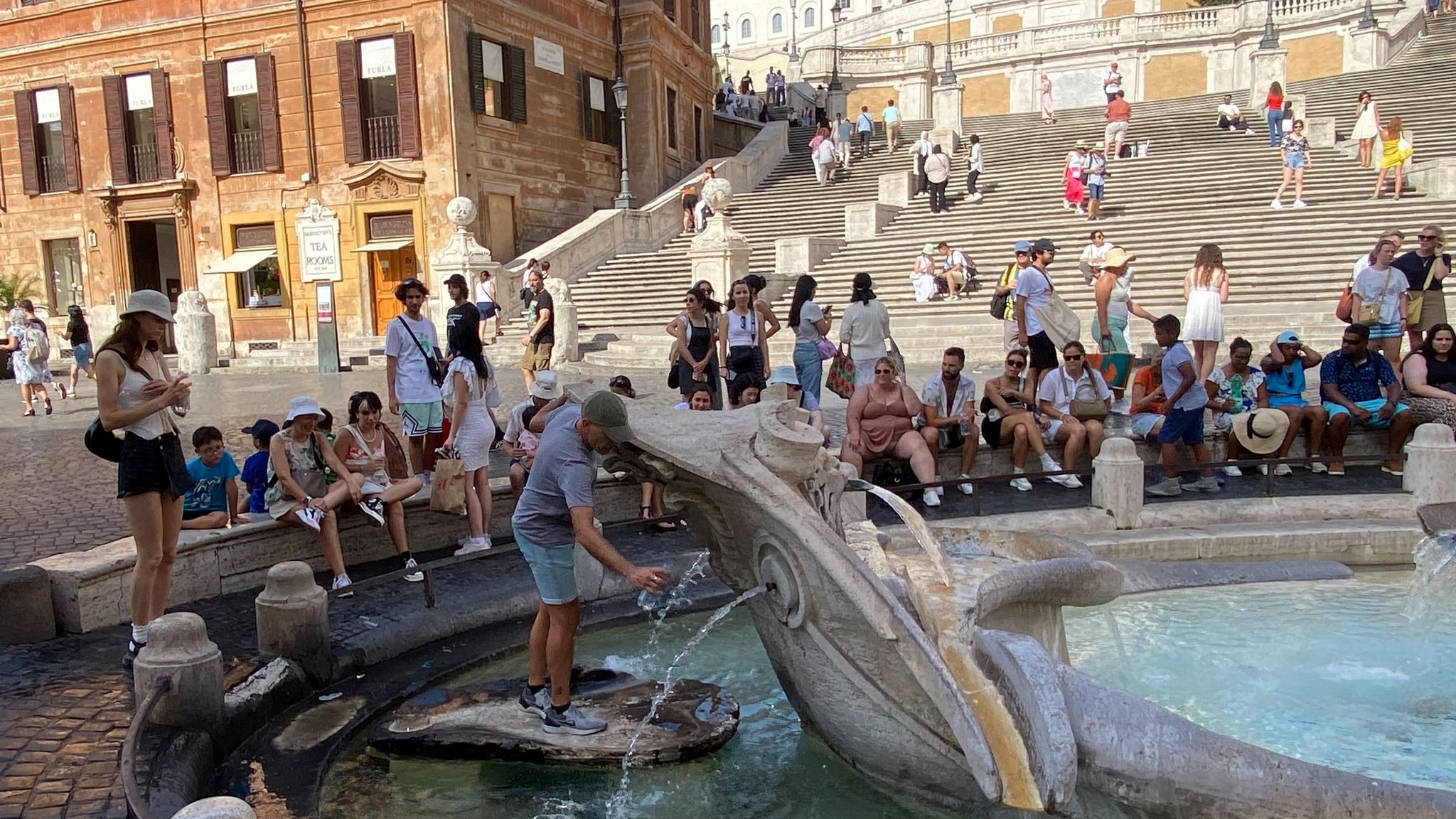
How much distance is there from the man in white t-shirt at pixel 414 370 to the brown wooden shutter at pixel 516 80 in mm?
18258

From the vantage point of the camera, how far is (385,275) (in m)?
23.7

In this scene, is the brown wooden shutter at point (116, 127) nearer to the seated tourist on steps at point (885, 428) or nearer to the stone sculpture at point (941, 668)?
the seated tourist on steps at point (885, 428)

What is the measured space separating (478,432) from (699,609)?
67.7 inches

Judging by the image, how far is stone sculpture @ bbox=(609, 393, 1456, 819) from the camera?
2889 millimetres

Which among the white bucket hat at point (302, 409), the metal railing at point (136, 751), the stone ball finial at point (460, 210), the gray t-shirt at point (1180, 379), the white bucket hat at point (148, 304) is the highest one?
the stone ball finial at point (460, 210)

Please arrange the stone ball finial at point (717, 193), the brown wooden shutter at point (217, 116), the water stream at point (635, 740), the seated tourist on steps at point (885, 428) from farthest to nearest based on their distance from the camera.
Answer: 1. the brown wooden shutter at point (217, 116)
2. the stone ball finial at point (717, 193)
3. the seated tourist on steps at point (885, 428)
4. the water stream at point (635, 740)

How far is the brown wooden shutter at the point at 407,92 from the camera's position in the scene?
22.6 metres

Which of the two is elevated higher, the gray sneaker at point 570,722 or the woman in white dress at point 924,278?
the woman in white dress at point 924,278

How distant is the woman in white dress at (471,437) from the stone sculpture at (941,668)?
8.62 feet

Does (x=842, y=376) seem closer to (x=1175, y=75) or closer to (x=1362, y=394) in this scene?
(x=1362, y=394)

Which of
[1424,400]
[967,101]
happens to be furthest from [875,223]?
[967,101]

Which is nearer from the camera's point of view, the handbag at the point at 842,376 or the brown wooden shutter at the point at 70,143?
the handbag at the point at 842,376

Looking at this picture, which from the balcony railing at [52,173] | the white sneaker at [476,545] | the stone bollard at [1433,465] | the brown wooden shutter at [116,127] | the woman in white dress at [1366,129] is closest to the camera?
the white sneaker at [476,545]

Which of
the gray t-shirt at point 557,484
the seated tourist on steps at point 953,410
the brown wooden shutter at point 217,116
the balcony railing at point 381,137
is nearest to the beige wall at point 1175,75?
the balcony railing at point 381,137
